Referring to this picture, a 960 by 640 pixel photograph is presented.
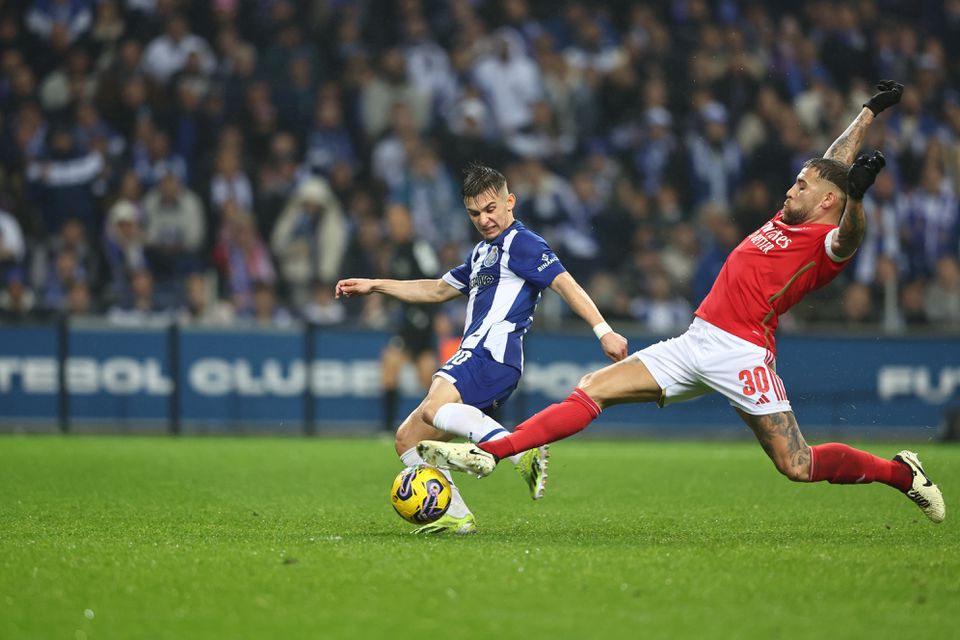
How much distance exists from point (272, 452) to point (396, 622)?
8905 millimetres

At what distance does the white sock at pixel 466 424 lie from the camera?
6.72 m

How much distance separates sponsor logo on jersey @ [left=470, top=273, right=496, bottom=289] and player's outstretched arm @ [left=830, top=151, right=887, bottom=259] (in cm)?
180

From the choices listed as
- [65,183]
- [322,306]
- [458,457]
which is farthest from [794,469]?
[65,183]

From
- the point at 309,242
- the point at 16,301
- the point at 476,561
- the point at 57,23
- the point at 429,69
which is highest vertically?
the point at 57,23

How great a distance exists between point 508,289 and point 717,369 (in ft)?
3.91

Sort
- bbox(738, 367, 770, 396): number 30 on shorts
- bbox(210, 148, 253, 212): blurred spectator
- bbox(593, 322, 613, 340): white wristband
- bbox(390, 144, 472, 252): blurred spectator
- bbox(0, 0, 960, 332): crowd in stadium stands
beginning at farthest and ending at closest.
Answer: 1. bbox(210, 148, 253, 212): blurred spectator
2. bbox(390, 144, 472, 252): blurred spectator
3. bbox(0, 0, 960, 332): crowd in stadium stands
4. bbox(738, 367, 770, 396): number 30 on shorts
5. bbox(593, 322, 613, 340): white wristband

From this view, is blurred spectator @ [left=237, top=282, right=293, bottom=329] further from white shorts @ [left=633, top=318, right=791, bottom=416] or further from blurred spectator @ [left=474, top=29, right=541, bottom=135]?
white shorts @ [left=633, top=318, right=791, bottom=416]

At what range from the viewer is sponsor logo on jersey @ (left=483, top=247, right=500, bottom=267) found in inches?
284

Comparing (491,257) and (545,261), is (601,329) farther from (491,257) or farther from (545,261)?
(491,257)

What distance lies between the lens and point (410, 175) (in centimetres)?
1720

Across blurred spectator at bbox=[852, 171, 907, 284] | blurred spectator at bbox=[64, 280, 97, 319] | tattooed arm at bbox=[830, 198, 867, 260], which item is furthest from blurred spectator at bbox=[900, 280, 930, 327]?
tattooed arm at bbox=[830, 198, 867, 260]

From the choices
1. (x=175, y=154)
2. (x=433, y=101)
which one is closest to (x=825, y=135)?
(x=433, y=101)

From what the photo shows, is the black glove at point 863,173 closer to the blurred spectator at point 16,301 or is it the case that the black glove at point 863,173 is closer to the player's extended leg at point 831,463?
the player's extended leg at point 831,463

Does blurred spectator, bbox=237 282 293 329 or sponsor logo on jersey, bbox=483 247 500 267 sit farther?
blurred spectator, bbox=237 282 293 329
